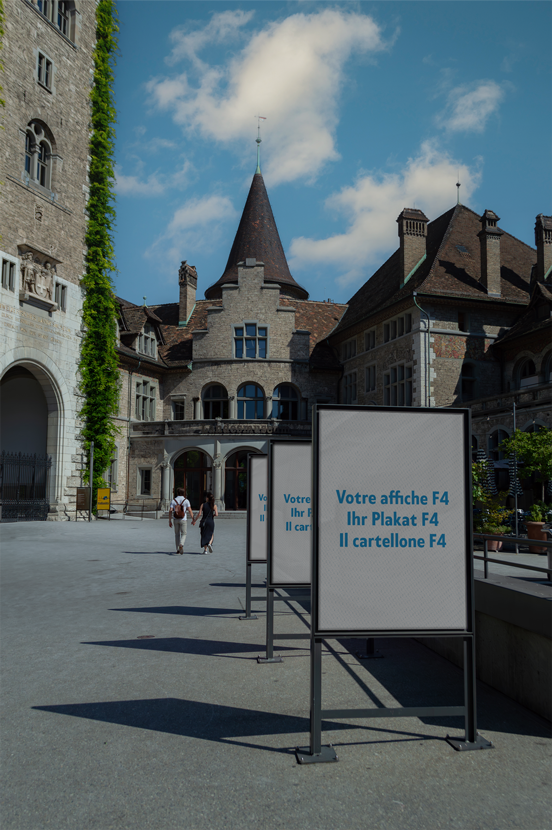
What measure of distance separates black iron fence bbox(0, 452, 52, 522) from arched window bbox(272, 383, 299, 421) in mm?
15441

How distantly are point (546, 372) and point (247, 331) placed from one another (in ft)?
58.1

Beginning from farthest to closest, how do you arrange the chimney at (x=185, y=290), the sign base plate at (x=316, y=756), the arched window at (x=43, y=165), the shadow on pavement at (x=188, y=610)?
the chimney at (x=185, y=290), the arched window at (x=43, y=165), the shadow on pavement at (x=188, y=610), the sign base plate at (x=316, y=756)

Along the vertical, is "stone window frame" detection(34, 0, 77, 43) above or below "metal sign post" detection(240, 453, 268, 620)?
above

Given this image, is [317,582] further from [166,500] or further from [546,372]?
[166,500]

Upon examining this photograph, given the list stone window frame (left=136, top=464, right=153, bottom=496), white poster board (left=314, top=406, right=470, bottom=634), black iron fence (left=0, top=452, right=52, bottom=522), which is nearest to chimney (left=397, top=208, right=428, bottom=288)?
stone window frame (left=136, top=464, right=153, bottom=496)

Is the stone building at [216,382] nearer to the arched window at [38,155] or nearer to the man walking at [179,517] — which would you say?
the arched window at [38,155]

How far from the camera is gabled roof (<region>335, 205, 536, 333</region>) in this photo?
3133 cm

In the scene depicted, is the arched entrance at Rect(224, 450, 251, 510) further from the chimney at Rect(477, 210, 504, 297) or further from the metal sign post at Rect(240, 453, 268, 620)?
the metal sign post at Rect(240, 453, 268, 620)

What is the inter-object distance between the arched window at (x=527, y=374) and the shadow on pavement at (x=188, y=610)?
2352 centimetres

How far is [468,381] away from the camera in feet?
104

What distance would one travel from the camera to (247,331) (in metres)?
39.4

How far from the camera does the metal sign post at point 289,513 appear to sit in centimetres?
632

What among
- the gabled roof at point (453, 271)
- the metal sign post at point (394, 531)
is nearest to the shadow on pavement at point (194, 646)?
the metal sign post at point (394, 531)

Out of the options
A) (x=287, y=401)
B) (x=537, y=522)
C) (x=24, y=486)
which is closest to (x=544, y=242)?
(x=287, y=401)
